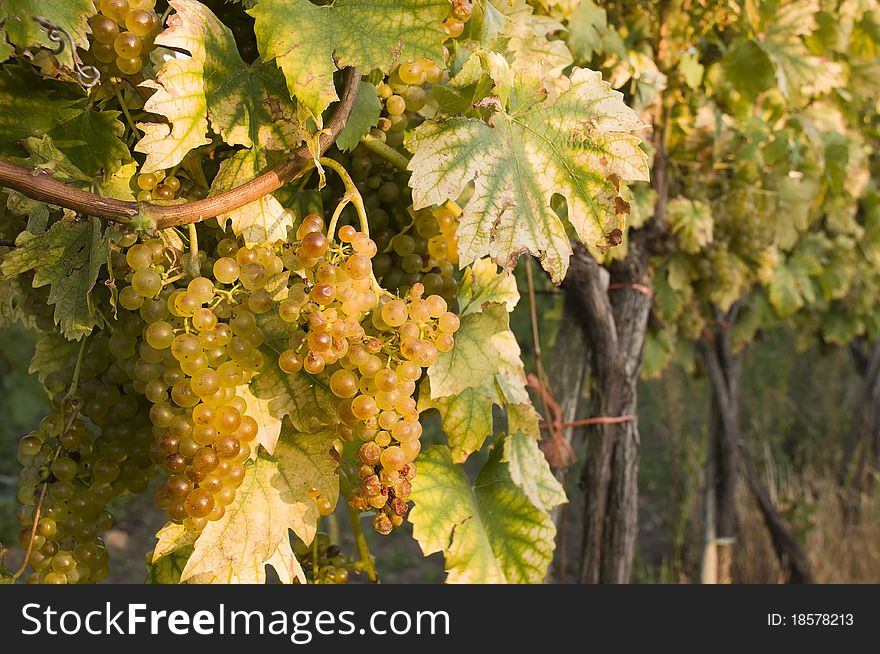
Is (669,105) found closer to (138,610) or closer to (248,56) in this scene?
(248,56)

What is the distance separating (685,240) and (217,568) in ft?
6.04

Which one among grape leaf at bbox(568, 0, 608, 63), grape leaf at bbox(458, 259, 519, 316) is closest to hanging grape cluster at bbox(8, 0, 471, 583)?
grape leaf at bbox(458, 259, 519, 316)

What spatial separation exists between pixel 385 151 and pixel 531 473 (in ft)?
1.77

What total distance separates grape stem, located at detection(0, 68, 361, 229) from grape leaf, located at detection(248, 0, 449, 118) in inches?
1.4

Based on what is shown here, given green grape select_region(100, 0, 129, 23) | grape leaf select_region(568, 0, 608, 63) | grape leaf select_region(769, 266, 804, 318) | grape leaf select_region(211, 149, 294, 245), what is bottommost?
grape leaf select_region(211, 149, 294, 245)

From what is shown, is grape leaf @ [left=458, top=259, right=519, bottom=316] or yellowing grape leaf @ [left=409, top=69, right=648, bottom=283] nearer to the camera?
yellowing grape leaf @ [left=409, top=69, right=648, bottom=283]

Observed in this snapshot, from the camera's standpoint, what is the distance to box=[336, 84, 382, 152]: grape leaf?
902mm

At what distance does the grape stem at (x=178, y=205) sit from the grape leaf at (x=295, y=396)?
17 centimetres

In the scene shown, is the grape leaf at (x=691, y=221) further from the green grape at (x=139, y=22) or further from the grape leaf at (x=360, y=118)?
the green grape at (x=139, y=22)

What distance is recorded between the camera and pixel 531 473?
124cm

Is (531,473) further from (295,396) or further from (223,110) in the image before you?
(223,110)

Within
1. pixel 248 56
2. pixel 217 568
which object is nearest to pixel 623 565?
pixel 217 568

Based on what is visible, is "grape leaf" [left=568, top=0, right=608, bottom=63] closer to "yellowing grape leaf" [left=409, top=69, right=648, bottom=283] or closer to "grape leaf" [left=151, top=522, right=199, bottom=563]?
"yellowing grape leaf" [left=409, top=69, right=648, bottom=283]

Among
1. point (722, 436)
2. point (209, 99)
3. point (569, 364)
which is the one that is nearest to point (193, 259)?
point (209, 99)
